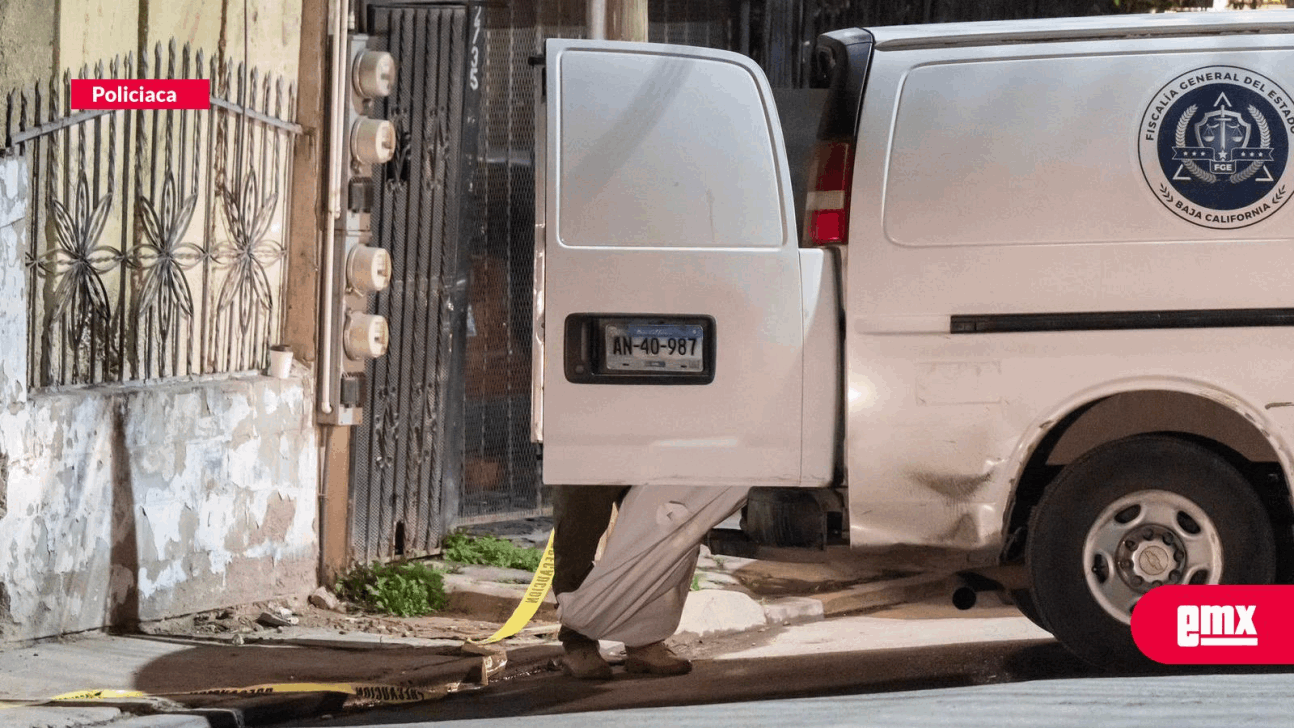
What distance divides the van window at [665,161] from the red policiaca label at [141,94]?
7.74ft

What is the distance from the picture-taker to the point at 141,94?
23.7 feet

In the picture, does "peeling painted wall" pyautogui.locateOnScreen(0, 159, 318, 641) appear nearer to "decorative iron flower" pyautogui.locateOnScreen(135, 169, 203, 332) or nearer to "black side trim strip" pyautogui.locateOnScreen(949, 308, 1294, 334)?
"decorative iron flower" pyautogui.locateOnScreen(135, 169, 203, 332)

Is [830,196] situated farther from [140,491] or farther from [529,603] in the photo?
[140,491]

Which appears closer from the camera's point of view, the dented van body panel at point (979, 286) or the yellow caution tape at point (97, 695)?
the dented van body panel at point (979, 286)

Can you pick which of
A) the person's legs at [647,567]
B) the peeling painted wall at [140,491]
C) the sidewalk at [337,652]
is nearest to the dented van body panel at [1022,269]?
the person's legs at [647,567]

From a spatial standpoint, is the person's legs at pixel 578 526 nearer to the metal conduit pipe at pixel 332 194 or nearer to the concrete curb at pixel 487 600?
the concrete curb at pixel 487 600

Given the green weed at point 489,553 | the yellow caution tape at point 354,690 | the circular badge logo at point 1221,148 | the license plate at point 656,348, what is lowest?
the yellow caution tape at point 354,690

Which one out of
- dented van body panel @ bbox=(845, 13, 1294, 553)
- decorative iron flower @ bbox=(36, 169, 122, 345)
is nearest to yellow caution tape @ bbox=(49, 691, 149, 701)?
decorative iron flower @ bbox=(36, 169, 122, 345)

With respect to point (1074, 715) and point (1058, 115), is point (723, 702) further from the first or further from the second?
point (1058, 115)

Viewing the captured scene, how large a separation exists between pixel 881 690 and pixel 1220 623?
1.18 meters

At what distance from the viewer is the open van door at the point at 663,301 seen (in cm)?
556

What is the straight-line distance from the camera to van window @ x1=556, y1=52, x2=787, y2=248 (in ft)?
18.4

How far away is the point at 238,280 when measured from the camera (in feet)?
26.1

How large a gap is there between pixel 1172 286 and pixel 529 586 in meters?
3.67
